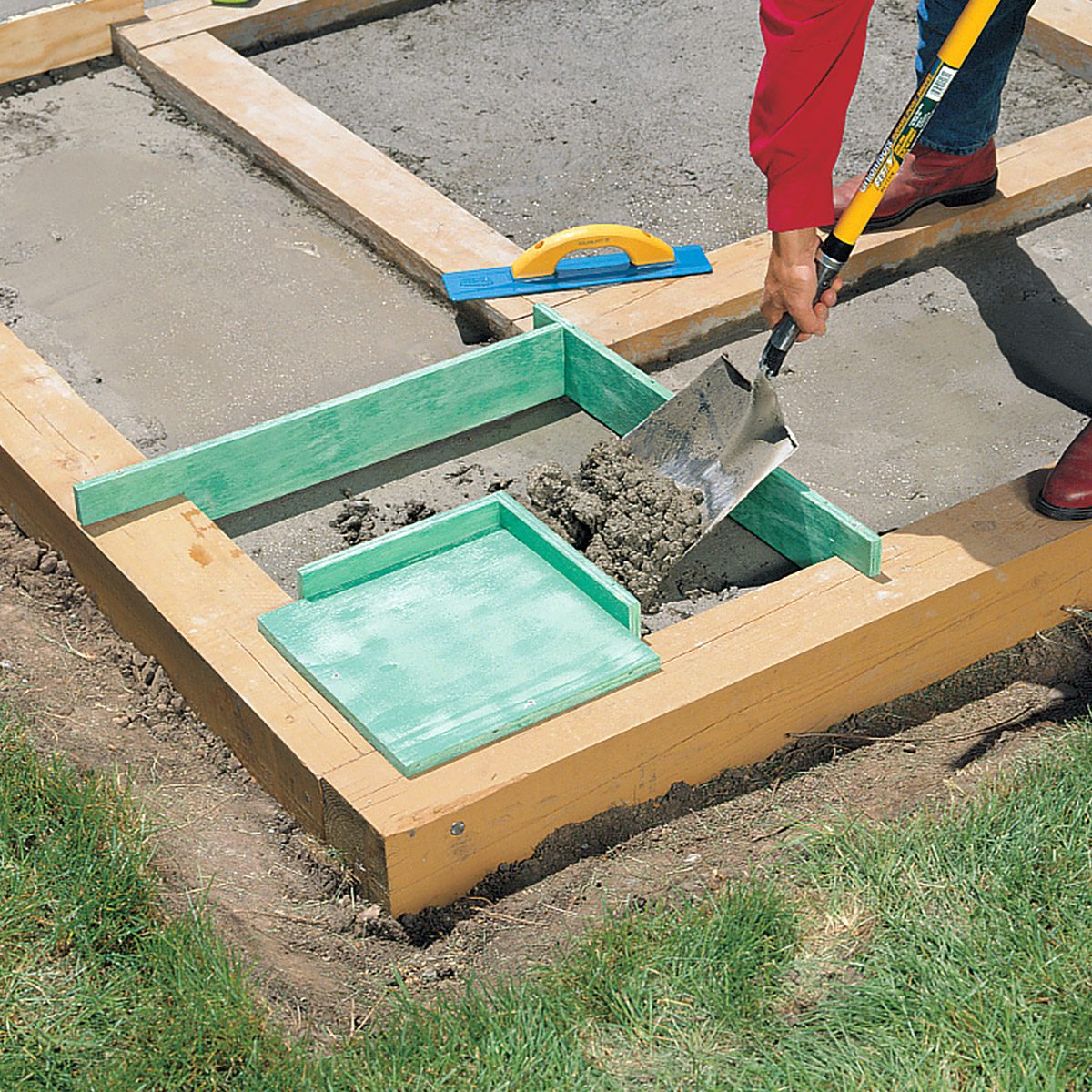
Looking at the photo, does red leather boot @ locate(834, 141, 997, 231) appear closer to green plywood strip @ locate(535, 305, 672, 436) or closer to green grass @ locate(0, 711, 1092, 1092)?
green plywood strip @ locate(535, 305, 672, 436)

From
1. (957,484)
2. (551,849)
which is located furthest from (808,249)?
(551,849)

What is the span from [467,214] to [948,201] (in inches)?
52.2

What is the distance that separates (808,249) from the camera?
281 cm

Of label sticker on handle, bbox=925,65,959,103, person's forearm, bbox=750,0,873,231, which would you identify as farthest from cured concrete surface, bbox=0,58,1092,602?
label sticker on handle, bbox=925,65,959,103

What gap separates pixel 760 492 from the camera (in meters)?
3.21

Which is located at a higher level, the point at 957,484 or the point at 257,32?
the point at 957,484

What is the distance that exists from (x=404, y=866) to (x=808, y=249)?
1308 millimetres

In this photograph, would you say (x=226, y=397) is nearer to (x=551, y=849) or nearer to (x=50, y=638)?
(x=50, y=638)

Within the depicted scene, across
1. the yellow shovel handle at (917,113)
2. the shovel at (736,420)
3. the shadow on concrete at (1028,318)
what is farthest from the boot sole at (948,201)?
the yellow shovel handle at (917,113)

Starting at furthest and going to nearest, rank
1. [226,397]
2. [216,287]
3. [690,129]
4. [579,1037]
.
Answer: [690,129], [216,287], [226,397], [579,1037]

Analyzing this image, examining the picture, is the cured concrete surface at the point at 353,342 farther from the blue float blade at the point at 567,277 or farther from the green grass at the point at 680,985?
the green grass at the point at 680,985

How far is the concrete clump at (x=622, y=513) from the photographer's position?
121 inches

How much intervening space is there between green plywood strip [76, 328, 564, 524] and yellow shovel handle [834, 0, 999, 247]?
96cm

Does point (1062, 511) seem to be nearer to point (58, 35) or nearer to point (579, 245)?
point (579, 245)
